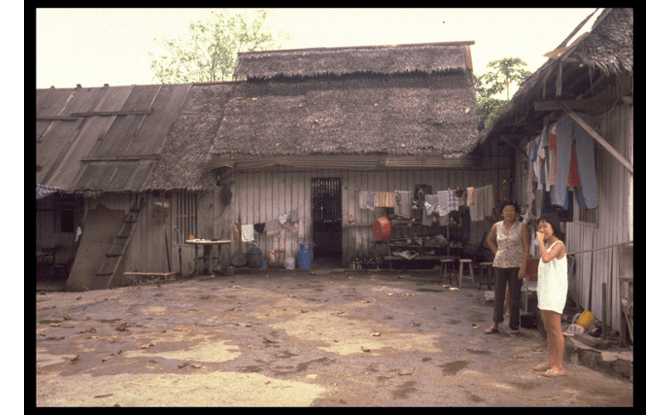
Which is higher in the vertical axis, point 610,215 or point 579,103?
point 579,103

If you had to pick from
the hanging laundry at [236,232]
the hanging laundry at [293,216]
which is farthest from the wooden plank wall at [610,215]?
the hanging laundry at [236,232]

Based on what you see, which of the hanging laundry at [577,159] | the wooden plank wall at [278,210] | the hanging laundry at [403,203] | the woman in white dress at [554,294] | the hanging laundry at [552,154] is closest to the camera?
the woman in white dress at [554,294]

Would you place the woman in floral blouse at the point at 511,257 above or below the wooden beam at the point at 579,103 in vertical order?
below

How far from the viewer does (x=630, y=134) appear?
5934 millimetres

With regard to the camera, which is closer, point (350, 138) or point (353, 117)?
point (350, 138)

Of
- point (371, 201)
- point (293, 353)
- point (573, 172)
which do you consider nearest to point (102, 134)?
point (371, 201)

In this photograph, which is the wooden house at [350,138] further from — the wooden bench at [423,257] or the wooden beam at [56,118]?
the wooden beam at [56,118]

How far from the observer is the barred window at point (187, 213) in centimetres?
1452

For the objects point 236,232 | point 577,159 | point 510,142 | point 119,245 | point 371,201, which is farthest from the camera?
point 236,232

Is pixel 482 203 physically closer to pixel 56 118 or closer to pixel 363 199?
pixel 363 199

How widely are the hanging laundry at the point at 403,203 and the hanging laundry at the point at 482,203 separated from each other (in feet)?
5.67

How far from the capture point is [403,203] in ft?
45.1

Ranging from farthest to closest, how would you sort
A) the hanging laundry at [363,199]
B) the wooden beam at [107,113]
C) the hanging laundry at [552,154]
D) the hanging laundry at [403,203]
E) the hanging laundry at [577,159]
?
the wooden beam at [107,113] → the hanging laundry at [363,199] → the hanging laundry at [403,203] → the hanging laundry at [552,154] → the hanging laundry at [577,159]

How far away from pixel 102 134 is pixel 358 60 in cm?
786
